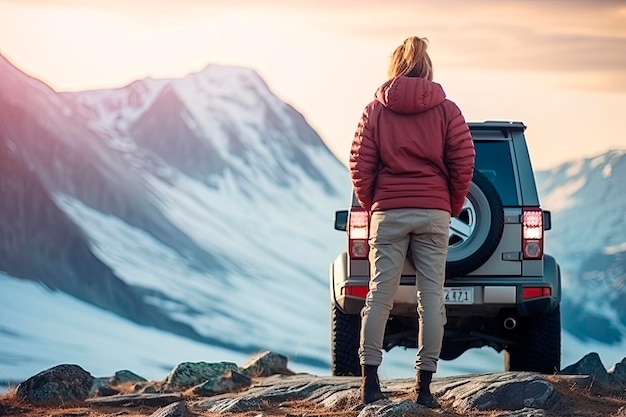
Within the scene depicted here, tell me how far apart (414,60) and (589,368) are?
4.14 meters

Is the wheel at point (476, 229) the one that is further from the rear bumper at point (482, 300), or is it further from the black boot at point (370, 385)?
A: the black boot at point (370, 385)

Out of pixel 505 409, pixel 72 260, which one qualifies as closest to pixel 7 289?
pixel 72 260

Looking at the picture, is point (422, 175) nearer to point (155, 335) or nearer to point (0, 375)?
point (0, 375)

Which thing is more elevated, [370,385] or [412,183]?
[412,183]

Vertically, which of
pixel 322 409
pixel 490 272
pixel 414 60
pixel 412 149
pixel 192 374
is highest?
pixel 414 60

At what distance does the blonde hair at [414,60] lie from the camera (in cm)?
846

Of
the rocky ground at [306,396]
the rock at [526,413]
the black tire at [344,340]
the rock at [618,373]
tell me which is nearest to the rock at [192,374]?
the rocky ground at [306,396]

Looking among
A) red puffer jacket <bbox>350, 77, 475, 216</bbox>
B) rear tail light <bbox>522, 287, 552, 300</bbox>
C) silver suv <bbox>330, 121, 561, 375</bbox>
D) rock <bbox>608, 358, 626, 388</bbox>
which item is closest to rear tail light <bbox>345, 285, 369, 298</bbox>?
silver suv <bbox>330, 121, 561, 375</bbox>

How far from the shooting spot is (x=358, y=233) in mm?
10586

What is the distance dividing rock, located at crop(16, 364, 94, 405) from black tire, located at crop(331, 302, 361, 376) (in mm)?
1972

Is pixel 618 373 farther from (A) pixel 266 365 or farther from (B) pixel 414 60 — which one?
(B) pixel 414 60

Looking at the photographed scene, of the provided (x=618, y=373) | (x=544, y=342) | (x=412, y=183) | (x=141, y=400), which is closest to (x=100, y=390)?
(x=141, y=400)

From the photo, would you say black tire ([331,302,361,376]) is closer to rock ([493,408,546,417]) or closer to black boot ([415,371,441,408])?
black boot ([415,371,441,408])

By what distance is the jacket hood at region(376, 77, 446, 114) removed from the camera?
8.32 meters
